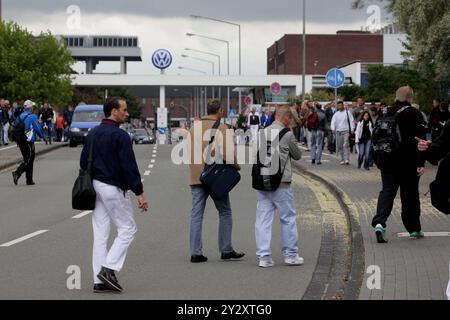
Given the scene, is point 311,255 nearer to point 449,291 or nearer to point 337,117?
point 449,291

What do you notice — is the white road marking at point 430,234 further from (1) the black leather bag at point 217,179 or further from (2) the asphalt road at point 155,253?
(1) the black leather bag at point 217,179

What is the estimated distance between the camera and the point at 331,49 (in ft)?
Result: 408

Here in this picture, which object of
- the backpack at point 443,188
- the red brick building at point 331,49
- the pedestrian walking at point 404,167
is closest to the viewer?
the backpack at point 443,188

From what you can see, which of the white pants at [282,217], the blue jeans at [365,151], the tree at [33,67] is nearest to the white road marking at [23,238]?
the white pants at [282,217]

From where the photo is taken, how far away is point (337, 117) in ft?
88.9

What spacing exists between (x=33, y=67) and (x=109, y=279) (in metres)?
49.0

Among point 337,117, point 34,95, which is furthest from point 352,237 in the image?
point 34,95

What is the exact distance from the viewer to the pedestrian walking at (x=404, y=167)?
460 inches

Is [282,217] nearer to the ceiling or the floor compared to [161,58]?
nearer to the floor

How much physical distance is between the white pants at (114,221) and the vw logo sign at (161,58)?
192 ft

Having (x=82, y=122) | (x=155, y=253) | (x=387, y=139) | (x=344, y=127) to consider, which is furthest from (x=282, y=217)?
(x=82, y=122)

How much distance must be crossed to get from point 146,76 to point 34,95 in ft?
84.3

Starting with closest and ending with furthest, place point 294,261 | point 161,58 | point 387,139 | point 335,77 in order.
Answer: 1. point 294,261
2. point 387,139
3. point 335,77
4. point 161,58

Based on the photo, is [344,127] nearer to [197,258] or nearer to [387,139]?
[387,139]
